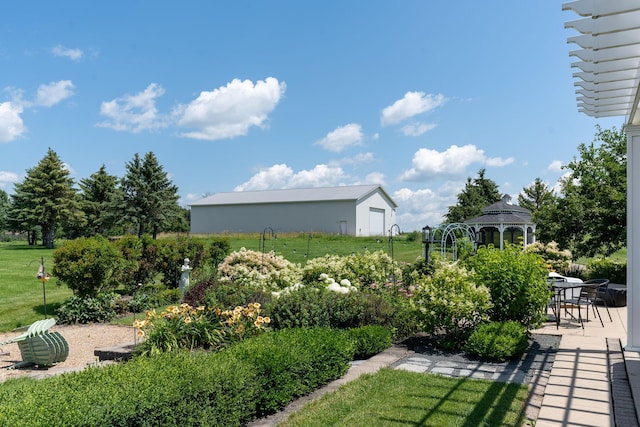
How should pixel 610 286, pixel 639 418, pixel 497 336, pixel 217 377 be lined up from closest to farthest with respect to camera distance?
pixel 217 377 → pixel 639 418 → pixel 497 336 → pixel 610 286

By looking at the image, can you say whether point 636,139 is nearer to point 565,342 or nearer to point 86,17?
point 565,342

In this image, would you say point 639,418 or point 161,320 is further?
point 161,320

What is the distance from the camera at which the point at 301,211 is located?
3941cm

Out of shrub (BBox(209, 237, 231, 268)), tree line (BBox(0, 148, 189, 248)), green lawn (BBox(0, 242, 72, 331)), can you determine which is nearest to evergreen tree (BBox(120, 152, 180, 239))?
tree line (BBox(0, 148, 189, 248))

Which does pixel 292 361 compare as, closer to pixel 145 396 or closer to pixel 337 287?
pixel 145 396

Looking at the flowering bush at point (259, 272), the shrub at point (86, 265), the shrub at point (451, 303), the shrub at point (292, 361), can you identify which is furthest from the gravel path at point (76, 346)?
the shrub at point (451, 303)

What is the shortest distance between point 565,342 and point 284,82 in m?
8.36

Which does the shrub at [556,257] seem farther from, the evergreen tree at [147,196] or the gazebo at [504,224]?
the evergreen tree at [147,196]

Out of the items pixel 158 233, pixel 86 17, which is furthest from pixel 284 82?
pixel 158 233

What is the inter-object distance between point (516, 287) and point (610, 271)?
8531 mm

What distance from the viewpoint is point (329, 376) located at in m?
4.77

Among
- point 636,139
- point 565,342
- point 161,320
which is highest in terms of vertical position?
point 636,139

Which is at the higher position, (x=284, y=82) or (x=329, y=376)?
(x=284, y=82)

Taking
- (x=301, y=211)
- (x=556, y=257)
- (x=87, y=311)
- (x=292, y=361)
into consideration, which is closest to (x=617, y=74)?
(x=292, y=361)
